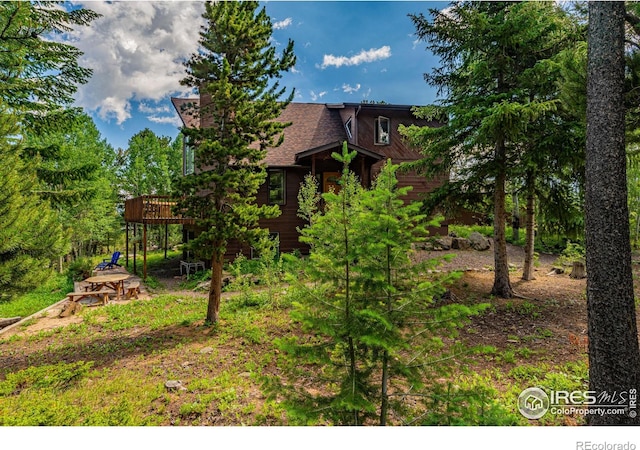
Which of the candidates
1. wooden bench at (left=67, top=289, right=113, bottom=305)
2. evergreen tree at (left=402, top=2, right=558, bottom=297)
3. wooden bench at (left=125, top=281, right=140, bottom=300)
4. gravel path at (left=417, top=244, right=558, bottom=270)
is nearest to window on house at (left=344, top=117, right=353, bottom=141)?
gravel path at (left=417, top=244, right=558, bottom=270)

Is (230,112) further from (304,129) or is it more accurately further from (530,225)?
(304,129)

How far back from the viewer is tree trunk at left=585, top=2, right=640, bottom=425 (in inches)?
113

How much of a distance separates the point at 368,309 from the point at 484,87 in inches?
314

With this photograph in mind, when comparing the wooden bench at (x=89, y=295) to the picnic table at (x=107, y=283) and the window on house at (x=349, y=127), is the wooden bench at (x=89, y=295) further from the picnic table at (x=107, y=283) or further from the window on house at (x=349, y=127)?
the window on house at (x=349, y=127)

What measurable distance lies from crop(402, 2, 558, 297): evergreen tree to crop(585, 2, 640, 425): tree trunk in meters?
2.92

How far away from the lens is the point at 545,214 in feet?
25.5

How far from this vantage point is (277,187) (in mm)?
14273

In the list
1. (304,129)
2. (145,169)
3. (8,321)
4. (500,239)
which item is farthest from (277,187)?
(145,169)

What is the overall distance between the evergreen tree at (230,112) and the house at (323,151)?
6352 mm

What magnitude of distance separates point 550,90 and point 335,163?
346 inches

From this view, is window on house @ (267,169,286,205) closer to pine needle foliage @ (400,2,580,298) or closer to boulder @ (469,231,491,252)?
pine needle foliage @ (400,2,580,298)

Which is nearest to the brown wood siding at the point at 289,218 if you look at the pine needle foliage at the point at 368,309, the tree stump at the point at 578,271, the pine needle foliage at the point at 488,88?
the pine needle foliage at the point at 488,88
